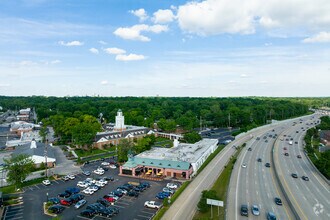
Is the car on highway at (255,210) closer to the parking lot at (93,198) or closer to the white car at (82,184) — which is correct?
the parking lot at (93,198)

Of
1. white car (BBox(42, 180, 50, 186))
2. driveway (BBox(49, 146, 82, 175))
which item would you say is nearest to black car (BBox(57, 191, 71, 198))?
white car (BBox(42, 180, 50, 186))

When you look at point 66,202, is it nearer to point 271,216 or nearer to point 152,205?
point 152,205

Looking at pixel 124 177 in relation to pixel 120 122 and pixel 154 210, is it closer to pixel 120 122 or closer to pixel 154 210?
pixel 154 210

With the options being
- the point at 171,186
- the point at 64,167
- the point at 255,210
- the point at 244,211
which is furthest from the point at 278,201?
the point at 64,167

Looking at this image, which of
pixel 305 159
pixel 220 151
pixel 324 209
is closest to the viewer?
pixel 324 209

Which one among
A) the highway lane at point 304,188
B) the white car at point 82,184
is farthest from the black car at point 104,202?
the highway lane at point 304,188

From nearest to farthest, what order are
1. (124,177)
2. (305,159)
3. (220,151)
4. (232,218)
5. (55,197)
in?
(232,218), (55,197), (124,177), (305,159), (220,151)

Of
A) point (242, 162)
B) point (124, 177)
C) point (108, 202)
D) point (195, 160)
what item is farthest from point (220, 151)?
point (108, 202)
